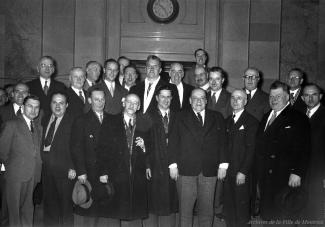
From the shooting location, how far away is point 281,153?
4.83 m

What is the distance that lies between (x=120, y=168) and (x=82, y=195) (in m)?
0.56

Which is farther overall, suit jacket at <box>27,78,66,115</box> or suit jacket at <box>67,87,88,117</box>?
suit jacket at <box>27,78,66,115</box>

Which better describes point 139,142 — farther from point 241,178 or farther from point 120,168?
point 241,178

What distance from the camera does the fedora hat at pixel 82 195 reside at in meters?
4.78

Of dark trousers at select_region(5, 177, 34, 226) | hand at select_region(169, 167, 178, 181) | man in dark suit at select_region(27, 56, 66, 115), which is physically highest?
man in dark suit at select_region(27, 56, 66, 115)

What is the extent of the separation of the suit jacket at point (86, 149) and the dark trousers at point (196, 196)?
1.07 metres

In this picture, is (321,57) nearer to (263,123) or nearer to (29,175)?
(263,123)

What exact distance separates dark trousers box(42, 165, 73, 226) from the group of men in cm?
1

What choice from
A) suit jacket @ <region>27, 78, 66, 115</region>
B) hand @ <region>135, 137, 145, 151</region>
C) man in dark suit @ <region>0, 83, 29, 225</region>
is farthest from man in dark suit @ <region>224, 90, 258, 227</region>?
man in dark suit @ <region>0, 83, 29, 225</region>

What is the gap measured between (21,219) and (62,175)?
30.9 inches

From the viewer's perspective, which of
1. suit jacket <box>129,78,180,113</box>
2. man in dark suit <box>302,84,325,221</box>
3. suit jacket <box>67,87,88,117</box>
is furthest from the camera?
suit jacket <box>129,78,180,113</box>

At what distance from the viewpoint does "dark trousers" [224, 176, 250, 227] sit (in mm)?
5102

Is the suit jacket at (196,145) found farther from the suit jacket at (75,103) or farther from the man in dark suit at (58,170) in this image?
the suit jacket at (75,103)

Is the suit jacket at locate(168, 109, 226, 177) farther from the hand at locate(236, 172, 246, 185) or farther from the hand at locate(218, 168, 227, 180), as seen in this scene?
the hand at locate(236, 172, 246, 185)
